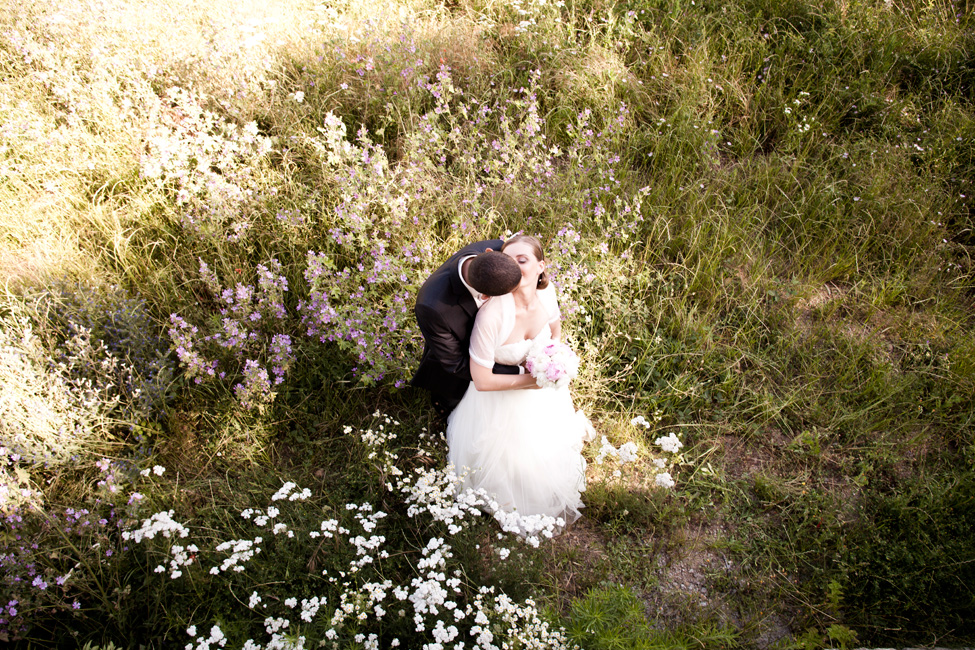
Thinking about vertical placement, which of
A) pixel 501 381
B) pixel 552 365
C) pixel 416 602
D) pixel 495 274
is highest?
pixel 495 274

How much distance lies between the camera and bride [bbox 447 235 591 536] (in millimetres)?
3219

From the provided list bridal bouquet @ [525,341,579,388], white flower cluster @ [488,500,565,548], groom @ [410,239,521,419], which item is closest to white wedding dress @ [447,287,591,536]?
bridal bouquet @ [525,341,579,388]

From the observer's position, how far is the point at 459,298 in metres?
3.25

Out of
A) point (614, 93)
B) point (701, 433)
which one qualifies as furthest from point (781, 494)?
point (614, 93)

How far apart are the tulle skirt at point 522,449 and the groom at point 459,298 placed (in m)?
0.25

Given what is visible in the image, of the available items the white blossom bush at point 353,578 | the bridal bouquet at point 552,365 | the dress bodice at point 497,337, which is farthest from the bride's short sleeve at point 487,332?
the white blossom bush at point 353,578

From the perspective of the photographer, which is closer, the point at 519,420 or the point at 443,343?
the point at 443,343

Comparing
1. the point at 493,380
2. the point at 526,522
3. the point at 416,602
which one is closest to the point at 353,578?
the point at 416,602

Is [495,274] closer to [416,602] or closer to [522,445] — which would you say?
[522,445]

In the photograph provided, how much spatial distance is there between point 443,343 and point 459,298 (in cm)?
29

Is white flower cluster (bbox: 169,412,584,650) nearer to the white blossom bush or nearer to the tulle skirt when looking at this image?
the white blossom bush

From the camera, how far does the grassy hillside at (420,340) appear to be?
313cm

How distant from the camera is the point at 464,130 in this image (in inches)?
216

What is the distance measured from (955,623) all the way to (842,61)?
206 inches
